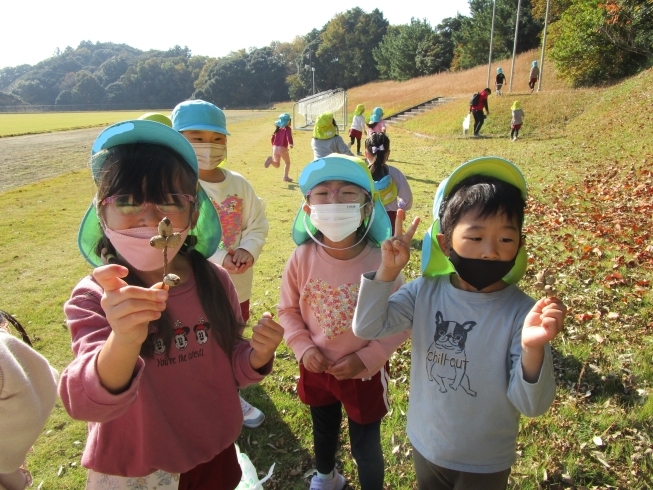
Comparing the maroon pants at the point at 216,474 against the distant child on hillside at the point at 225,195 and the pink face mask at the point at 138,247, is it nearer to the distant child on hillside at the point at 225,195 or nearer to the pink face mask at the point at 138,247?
the pink face mask at the point at 138,247

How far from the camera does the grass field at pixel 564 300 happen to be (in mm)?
2982

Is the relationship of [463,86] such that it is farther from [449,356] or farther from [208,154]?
[449,356]

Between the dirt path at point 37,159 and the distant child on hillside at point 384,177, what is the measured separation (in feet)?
36.7

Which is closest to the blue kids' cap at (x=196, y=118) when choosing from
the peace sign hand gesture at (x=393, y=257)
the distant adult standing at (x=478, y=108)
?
the peace sign hand gesture at (x=393, y=257)

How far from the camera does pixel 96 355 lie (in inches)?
53.1

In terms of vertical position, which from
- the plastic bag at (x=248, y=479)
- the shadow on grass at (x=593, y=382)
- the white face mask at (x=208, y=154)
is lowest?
the shadow on grass at (x=593, y=382)

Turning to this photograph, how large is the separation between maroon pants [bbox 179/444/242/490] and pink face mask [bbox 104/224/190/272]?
89cm

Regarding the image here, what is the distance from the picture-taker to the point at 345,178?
2.45 meters

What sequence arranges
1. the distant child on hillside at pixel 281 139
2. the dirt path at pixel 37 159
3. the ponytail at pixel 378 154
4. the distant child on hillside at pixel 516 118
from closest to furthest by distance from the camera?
the ponytail at pixel 378 154
the distant child on hillside at pixel 281 139
the dirt path at pixel 37 159
the distant child on hillside at pixel 516 118

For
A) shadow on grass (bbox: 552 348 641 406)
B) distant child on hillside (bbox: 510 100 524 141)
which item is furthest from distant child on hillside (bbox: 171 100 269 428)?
distant child on hillside (bbox: 510 100 524 141)

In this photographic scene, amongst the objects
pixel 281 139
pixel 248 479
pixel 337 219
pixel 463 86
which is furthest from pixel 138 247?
pixel 463 86

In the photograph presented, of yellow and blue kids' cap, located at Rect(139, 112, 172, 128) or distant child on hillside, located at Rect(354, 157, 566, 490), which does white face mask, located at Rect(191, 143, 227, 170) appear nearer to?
yellow and blue kids' cap, located at Rect(139, 112, 172, 128)

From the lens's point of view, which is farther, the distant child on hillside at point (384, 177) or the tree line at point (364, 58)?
the tree line at point (364, 58)

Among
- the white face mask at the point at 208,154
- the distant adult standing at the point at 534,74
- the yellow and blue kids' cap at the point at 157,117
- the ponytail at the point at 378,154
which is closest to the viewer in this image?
the yellow and blue kids' cap at the point at 157,117
